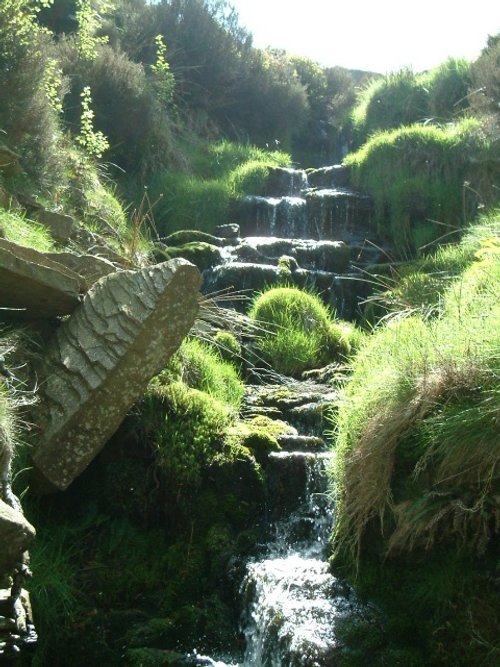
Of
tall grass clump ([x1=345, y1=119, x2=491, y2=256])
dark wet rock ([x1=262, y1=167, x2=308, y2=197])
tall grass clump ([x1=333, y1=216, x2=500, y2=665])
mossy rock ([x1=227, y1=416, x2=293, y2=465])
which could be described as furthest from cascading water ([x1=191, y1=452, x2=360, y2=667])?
dark wet rock ([x1=262, y1=167, x2=308, y2=197])

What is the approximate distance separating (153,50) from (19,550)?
14351mm

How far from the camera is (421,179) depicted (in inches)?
479

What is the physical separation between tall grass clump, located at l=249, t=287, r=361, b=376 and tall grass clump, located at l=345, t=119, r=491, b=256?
306 centimetres

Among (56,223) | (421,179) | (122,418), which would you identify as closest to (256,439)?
(122,418)

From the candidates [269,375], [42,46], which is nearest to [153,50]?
[42,46]

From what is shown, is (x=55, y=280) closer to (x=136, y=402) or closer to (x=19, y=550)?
(x=136, y=402)

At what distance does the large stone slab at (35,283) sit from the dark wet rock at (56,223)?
2.22 meters

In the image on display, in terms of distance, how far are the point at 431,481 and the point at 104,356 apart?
2.01m

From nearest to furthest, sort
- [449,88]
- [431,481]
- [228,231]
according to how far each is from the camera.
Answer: [431,481], [228,231], [449,88]

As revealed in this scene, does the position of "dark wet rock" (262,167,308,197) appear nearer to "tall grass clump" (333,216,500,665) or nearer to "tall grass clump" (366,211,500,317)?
"tall grass clump" (366,211,500,317)

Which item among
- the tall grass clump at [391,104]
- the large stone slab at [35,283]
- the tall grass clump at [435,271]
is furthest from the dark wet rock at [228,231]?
the large stone slab at [35,283]

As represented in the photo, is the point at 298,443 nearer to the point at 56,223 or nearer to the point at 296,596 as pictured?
the point at 296,596

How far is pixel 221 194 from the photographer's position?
12359mm

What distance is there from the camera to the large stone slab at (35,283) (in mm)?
4578
